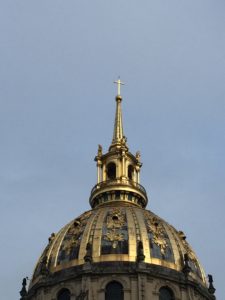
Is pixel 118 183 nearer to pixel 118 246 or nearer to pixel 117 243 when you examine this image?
pixel 117 243

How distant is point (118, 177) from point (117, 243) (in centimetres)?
1372

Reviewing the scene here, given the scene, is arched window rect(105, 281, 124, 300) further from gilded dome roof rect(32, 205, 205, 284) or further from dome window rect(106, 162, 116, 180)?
dome window rect(106, 162, 116, 180)

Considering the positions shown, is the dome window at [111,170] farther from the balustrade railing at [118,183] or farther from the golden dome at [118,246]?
the golden dome at [118,246]

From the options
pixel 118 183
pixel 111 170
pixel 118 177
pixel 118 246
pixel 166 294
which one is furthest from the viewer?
pixel 111 170

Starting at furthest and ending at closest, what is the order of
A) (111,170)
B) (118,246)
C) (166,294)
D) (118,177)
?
(111,170) < (118,177) < (118,246) < (166,294)

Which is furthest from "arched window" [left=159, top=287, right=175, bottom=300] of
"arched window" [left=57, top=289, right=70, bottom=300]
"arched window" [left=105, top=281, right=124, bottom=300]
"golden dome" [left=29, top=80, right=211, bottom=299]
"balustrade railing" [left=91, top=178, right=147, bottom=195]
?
"balustrade railing" [left=91, top=178, right=147, bottom=195]

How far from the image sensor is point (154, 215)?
87.5 metres

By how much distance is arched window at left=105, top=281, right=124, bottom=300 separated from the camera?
76.8 metres

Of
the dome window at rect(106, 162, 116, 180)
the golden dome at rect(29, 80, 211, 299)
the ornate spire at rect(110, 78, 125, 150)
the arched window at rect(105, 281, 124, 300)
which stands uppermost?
the ornate spire at rect(110, 78, 125, 150)

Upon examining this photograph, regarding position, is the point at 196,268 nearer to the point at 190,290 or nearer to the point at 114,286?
the point at 190,290

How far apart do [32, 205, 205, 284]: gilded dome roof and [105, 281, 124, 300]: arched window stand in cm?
234

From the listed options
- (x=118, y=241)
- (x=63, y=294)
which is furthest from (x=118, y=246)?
(x=63, y=294)

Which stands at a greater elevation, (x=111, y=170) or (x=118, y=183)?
(x=111, y=170)

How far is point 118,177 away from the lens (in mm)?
92500
